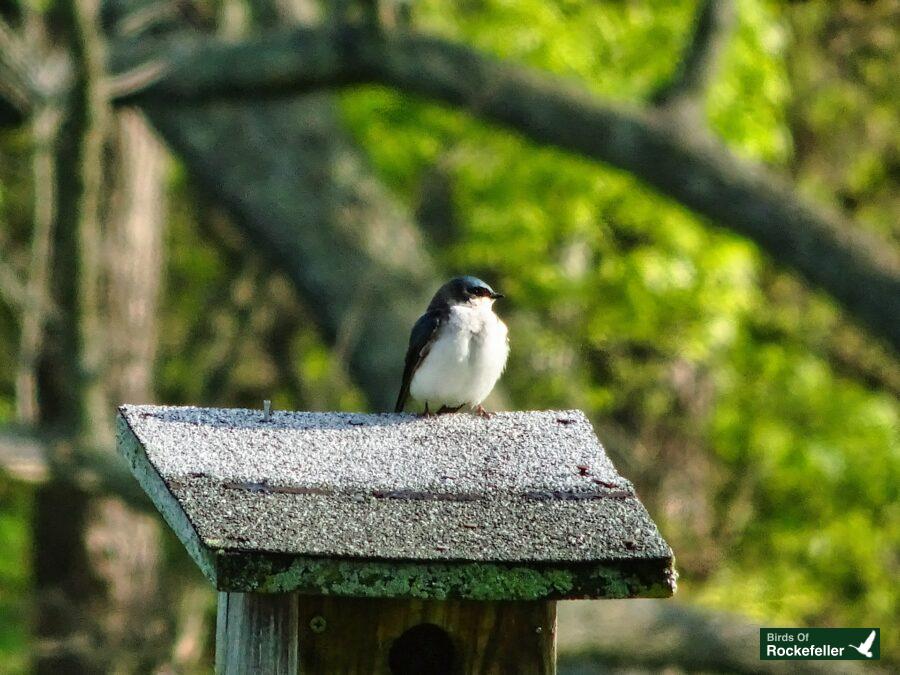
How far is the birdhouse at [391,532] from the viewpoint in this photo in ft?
8.00

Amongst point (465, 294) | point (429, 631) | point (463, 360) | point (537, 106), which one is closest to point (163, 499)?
point (429, 631)

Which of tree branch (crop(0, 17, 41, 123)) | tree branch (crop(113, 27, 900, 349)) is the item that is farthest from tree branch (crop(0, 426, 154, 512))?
tree branch (crop(113, 27, 900, 349))

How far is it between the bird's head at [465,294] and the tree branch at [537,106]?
119 inches

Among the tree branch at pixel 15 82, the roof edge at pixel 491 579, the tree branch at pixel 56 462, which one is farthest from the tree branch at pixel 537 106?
the roof edge at pixel 491 579

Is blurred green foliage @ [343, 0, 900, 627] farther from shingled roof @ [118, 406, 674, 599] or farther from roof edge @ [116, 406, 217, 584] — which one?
roof edge @ [116, 406, 217, 584]

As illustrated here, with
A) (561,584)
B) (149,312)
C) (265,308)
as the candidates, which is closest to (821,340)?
(265,308)

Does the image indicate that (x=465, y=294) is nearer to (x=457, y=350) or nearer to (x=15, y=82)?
(x=457, y=350)

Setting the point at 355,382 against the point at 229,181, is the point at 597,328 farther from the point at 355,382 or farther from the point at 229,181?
the point at 229,181

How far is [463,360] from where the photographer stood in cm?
405

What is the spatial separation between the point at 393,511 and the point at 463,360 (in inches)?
59.0

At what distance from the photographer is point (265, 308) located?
1031cm

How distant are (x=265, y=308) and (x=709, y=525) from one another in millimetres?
4006

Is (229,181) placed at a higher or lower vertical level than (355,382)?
higher

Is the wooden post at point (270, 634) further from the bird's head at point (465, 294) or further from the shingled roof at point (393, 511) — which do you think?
the bird's head at point (465, 294)
